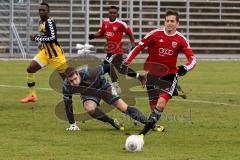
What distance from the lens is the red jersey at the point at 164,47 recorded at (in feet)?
43.5

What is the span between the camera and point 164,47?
44.1 ft

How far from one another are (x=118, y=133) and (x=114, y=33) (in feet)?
20.9

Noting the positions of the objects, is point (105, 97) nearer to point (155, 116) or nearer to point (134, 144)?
point (155, 116)

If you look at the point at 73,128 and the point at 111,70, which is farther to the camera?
the point at 111,70

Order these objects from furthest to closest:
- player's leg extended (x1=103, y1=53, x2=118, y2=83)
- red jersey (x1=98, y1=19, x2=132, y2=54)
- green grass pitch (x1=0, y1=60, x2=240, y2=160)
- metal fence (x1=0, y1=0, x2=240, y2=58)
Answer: metal fence (x1=0, y1=0, x2=240, y2=58) < red jersey (x1=98, y1=19, x2=132, y2=54) < player's leg extended (x1=103, y1=53, x2=118, y2=83) < green grass pitch (x1=0, y1=60, x2=240, y2=160)

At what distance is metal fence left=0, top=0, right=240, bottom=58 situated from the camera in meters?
46.6

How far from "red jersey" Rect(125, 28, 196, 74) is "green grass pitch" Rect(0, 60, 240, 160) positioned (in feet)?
4.37

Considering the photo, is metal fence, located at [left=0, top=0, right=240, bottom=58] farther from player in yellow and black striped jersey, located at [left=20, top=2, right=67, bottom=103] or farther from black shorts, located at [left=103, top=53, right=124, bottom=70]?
player in yellow and black striped jersey, located at [left=20, top=2, right=67, bottom=103]

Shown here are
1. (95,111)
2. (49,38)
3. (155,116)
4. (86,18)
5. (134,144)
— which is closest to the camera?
(134,144)

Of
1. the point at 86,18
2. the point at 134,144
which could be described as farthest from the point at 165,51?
the point at 86,18

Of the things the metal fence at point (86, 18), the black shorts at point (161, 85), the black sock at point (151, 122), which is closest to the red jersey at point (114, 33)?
the black shorts at point (161, 85)

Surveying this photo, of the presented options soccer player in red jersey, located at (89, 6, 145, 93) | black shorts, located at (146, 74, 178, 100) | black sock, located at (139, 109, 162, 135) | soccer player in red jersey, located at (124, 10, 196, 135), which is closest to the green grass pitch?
black sock, located at (139, 109, 162, 135)

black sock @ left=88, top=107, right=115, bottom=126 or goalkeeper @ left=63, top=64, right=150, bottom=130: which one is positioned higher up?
goalkeeper @ left=63, top=64, right=150, bottom=130

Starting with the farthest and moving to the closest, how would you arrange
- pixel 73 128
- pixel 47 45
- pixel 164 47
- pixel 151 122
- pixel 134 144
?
pixel 47 45, pixel 73 128, pixel 164 47, pixel 151 122, pixel 134 144
